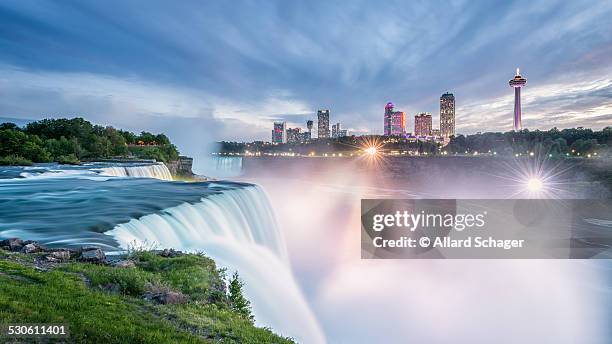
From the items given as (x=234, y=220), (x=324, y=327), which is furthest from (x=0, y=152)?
(x=324, y=327)

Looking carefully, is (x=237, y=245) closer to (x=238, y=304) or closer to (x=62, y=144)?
(x=238, y=304)

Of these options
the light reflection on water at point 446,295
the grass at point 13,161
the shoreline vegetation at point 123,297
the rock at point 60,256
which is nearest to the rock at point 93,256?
the shoreline vegetation at point 123,297

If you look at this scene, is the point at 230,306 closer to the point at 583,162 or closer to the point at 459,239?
the point at 459,239

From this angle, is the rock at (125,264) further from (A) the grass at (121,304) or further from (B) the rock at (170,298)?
(B) the rock at (170,298)

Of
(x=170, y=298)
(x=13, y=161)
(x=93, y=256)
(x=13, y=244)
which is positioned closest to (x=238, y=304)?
(x=170, y=298)

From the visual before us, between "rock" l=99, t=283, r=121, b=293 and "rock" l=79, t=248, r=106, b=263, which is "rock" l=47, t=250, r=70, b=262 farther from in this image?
"rock" l=99, t=283, r=121, b=293

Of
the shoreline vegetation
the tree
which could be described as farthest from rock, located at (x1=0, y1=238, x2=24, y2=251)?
the tree
